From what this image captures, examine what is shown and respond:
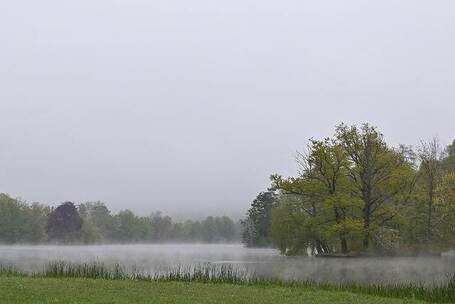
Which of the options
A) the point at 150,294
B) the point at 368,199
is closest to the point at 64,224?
the point at 368,199

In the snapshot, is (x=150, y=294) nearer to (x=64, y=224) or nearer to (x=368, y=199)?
(x=368, y=199)

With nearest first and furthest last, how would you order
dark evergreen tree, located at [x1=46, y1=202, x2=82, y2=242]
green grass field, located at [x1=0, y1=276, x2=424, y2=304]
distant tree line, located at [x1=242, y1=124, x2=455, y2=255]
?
green grass field, located at [x1=0, y1=276, x2=424, y2=304] → distant tree line, located at [x1=242, y1=124, x2=455, y2=255] → dark evergreen tree, located at [x1=46, y1=202, x2=82, y2=242]

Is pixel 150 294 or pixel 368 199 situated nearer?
pixel 150 294

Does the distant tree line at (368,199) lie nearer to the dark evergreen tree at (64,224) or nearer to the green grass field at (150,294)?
the green grass field at (150,294)

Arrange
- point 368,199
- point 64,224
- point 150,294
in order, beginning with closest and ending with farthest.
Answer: point 150,294, point 368,199, point 64,224

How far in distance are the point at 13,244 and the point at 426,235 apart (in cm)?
9086

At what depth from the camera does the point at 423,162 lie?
6644cm

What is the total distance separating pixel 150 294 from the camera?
68.3 ft

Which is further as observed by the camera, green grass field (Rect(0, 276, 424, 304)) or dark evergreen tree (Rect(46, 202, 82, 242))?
dark evergreen tree (Rect(46, 202, 82, 242))

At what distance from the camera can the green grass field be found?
1916 cm

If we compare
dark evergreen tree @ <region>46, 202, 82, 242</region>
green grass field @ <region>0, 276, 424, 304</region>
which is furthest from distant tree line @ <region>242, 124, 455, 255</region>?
dark evergreen tree @ <region>46, 202, 82, 242</region>

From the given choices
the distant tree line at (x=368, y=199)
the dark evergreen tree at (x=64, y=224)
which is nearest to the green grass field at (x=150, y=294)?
the distant tree line at (x=368, y=199)

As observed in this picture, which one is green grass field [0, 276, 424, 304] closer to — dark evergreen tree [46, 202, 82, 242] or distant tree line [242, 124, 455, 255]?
distant tree line [242, 124, 455, 255]

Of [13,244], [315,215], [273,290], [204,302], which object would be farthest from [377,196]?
[13,244]
